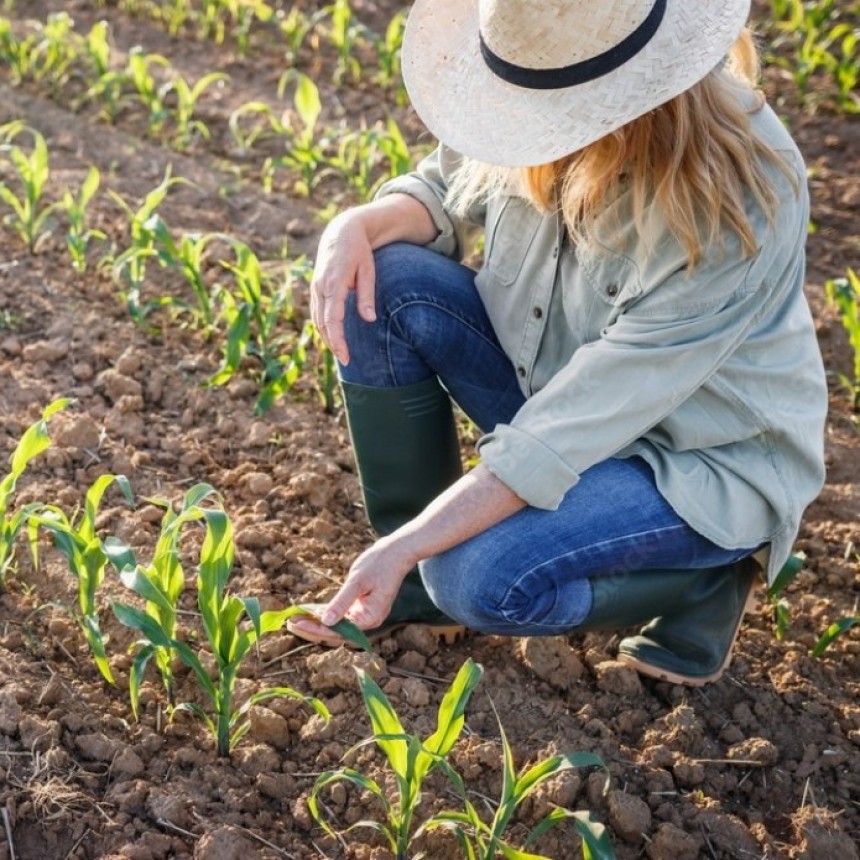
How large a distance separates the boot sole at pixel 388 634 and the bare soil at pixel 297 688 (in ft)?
0.06

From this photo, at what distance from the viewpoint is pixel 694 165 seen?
1.87m

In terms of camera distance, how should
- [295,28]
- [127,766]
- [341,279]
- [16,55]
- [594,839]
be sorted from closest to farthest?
1. [594,839]
2. [127,766]
3. [341,279]
4. [16,55]
5. [295,28]

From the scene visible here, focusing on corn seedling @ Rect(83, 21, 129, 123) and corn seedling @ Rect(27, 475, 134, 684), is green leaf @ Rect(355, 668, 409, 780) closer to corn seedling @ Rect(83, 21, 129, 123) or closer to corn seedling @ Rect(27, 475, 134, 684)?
corn seedling @ Rect(27, 475, 134, 684)

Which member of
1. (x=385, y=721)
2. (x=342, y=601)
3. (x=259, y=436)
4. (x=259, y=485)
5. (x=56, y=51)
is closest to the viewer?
(x=385, y=721)

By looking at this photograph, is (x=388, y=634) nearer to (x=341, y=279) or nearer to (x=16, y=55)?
(x=341, y=279)

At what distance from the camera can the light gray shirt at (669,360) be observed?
6.44 ft

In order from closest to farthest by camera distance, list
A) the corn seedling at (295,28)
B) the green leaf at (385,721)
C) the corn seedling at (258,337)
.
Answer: the green leaf at (385,721) < the corn seedling at (258,337) < the corn seedling at (295,28)

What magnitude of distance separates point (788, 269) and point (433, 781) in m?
0.99

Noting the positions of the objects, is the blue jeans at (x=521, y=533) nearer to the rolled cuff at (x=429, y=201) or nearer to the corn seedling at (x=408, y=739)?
the rolled cuff at (x=429, y=201)

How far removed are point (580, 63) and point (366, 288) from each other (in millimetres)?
639

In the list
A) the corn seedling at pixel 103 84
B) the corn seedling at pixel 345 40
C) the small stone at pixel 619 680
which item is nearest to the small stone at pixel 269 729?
the small stone at pixel 619 680

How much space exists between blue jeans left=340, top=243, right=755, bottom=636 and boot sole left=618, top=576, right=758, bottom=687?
0.15m

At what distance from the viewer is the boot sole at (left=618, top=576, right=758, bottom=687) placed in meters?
2.34

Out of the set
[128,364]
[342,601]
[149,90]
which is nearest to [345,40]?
[149,90]
